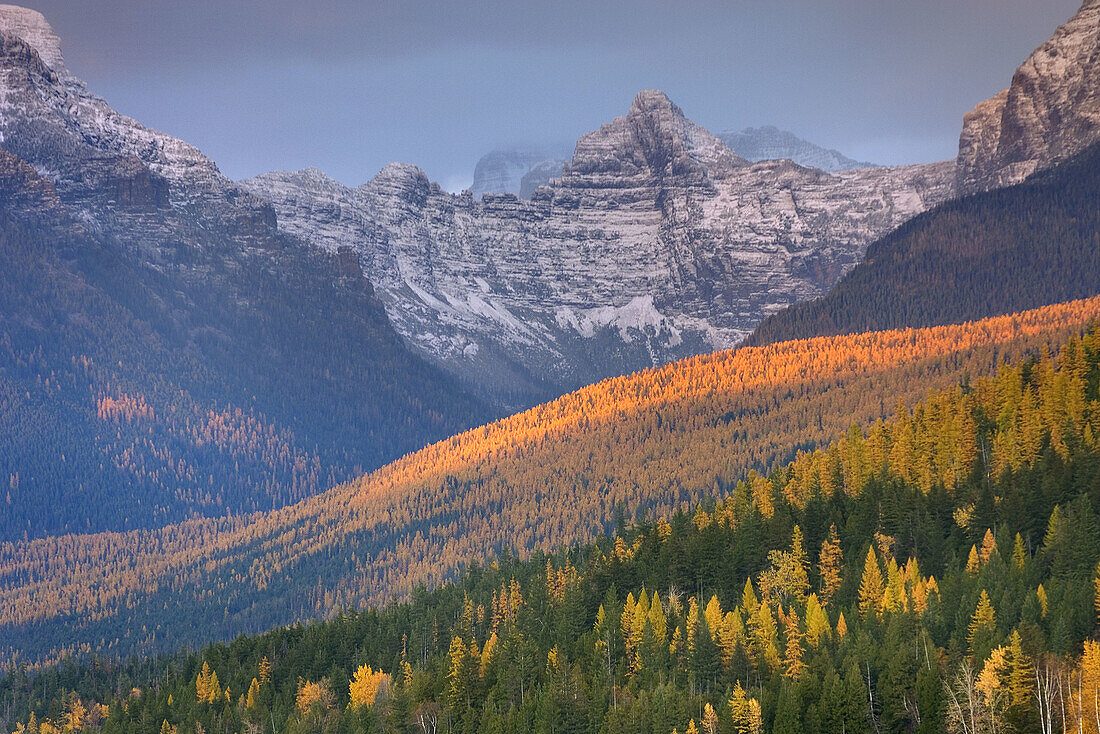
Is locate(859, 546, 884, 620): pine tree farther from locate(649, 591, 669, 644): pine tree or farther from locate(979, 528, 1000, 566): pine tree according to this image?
locate(649, 591, 669, 644): pine tree

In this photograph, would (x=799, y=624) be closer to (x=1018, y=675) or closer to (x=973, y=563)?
(x=973, y=563)

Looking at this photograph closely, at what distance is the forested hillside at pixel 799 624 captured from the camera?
11469cm

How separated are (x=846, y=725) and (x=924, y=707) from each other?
590 cm

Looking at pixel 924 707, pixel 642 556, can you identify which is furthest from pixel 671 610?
pixel 924 707

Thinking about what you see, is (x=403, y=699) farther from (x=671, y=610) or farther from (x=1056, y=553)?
(x=1056, y=553)

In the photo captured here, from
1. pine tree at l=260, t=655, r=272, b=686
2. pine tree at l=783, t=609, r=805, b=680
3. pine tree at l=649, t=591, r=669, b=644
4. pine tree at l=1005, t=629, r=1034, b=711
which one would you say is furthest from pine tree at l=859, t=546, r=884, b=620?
pine tree at l=260, t=655, r=272, b=686

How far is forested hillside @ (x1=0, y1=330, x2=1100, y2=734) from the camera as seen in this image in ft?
376

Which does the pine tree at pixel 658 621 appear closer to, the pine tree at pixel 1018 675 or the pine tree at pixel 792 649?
the pine tree at pixel 792 649

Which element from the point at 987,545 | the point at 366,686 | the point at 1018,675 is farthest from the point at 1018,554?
the point at 366,686

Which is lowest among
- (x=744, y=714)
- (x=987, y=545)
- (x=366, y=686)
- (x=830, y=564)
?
(x=366, y=686)

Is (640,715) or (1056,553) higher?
(1056,553)

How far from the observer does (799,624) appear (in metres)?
136

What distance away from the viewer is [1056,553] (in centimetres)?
13300

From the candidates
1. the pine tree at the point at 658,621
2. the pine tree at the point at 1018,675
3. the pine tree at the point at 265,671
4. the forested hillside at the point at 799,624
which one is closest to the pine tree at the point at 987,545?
the forested hillside at the point at 799,624
